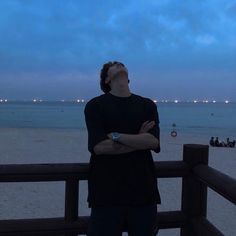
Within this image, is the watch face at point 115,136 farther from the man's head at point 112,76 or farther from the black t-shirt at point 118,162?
the man's head at point 112,76

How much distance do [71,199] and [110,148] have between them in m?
0.77

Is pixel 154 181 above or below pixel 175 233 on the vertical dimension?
above

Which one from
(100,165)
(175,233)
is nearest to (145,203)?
(100,165)

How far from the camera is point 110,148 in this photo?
313 centimetres

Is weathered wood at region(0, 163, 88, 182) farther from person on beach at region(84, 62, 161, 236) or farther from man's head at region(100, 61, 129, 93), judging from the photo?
man's head at region(100, 61, 129, 93)

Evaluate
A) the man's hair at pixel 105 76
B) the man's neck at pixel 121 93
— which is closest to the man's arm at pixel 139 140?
the man's neck at pixel 121 93

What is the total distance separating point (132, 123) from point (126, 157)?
0.76 feet

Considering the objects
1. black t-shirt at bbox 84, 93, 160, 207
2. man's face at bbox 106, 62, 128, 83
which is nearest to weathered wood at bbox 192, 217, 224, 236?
black t-shirt at bbox 84, 93, 160, 207

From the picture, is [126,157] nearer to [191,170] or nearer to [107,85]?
[107,85]

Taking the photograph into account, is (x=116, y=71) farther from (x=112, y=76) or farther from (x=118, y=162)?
Answer: (x=118, y=162)

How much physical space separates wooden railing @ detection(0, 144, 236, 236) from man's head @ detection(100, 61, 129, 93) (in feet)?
2.23

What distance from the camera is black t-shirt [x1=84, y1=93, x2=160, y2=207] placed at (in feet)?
10.4

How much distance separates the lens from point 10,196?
377 inches

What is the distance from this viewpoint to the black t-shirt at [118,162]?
3.18m
